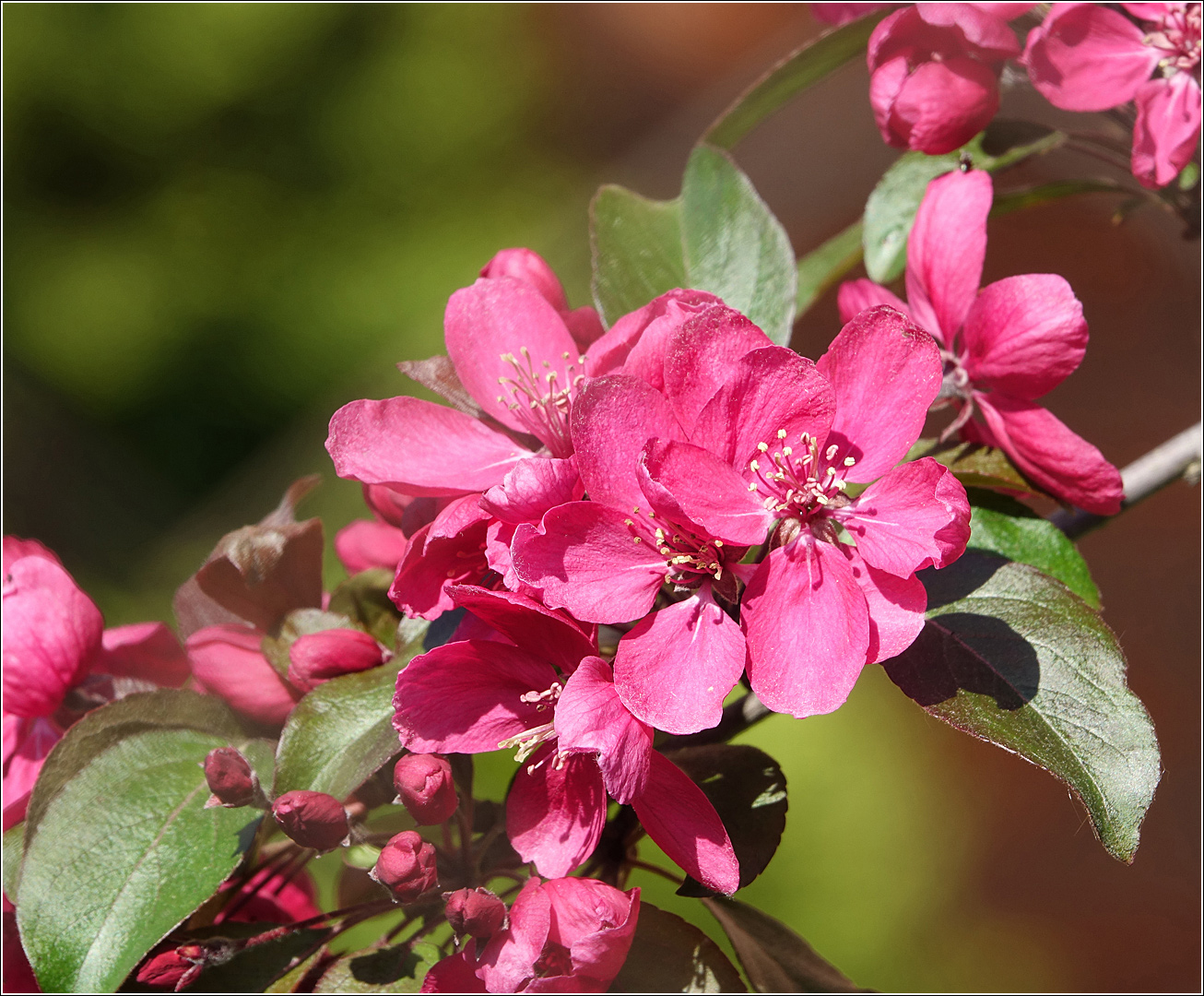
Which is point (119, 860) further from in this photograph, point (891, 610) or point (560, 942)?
point (891, 610)

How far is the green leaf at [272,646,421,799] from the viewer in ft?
1.78

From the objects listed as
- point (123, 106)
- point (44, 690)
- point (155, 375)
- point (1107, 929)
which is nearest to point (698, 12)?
point (123, 106)

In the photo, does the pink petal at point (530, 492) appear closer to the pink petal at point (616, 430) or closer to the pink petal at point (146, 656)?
the pink petal at point (616, 430)

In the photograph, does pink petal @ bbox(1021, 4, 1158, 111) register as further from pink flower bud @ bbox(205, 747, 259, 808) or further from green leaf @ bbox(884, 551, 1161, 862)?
pink flower bud @ bbox(205, 747, 259, 808)

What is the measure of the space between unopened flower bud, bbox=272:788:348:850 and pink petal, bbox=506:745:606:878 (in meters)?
0.08

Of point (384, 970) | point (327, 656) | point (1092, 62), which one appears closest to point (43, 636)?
point (327, 656)

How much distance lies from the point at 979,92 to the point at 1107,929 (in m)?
3.10

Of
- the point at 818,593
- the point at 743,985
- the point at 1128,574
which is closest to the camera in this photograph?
the point at 818,593

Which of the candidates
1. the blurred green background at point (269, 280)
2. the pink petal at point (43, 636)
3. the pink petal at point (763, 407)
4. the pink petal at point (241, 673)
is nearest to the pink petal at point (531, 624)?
the pink petal at point (763, 407)

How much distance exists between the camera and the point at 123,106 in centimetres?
Answer: 299

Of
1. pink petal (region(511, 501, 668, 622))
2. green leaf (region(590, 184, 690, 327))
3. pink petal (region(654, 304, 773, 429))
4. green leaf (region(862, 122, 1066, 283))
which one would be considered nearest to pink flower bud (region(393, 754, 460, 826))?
pink petal (region(511, 501, 668, 622))

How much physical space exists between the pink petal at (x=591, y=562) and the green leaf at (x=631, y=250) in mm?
238

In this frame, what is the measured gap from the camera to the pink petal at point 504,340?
59cm

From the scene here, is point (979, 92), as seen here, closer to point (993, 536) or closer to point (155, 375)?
point (993, 536)
